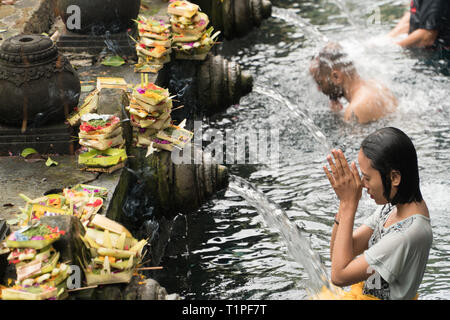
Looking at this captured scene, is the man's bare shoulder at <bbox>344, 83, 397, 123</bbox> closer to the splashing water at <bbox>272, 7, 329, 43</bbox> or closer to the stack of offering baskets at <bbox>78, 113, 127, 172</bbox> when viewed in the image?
the splashing water at <bbox>272, 7, 329, 43</bbox>

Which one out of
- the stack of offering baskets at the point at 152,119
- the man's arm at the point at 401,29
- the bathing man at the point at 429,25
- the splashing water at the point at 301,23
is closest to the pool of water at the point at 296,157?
the splashing water at the point at 301,23

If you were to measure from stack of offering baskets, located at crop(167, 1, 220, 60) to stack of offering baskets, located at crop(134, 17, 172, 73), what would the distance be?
0.81 ft

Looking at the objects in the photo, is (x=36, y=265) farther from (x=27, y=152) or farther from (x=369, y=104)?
(x=369, y=104)

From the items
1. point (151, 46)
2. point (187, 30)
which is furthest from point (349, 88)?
point (151, 46)

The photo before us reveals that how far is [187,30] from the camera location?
22.1 feet

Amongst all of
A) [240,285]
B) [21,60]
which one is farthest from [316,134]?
[21,60]

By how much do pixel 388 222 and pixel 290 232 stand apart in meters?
2.00

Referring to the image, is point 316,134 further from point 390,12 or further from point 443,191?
point 390,12

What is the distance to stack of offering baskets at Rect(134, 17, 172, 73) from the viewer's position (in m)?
6.36

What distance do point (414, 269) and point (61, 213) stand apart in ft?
6.60

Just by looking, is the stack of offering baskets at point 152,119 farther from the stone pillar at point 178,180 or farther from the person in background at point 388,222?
the person in background at point 388,222

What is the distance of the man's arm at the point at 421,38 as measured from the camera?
27.9 feet

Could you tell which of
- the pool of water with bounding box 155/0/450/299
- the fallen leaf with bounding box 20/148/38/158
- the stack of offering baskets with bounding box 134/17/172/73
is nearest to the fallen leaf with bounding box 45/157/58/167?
the fallen leaf with bounding box 20/148/38/158

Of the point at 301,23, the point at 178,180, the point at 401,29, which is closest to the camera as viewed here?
the point at 178,180
